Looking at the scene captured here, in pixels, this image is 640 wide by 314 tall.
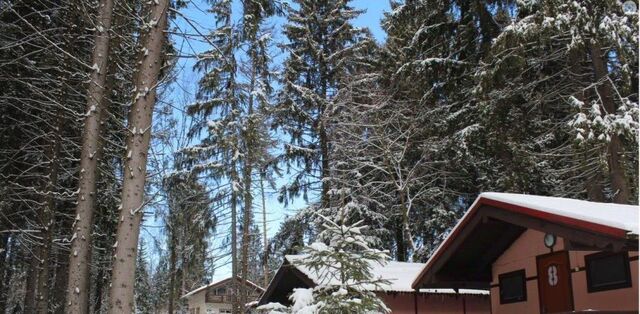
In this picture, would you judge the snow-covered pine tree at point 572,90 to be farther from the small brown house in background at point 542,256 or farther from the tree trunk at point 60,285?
the tree trunk at point 60,285

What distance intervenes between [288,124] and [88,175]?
679 inches

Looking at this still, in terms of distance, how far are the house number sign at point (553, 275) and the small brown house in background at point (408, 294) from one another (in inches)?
195

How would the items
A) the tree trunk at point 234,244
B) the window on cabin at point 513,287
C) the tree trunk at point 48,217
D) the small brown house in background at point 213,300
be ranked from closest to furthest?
the window on cabin at point 513,287 → the tree trunk at point 48,217 → the tree trunk at point 234,244 → the small brown house in background at point 213,300

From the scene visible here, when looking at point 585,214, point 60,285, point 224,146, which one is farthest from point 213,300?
point 585,214

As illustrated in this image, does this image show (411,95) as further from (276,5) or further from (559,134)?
(276,5)

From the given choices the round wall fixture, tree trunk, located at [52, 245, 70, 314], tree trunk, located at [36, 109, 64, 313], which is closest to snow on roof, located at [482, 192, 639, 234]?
the round wall fixture

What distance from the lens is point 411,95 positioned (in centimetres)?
2208

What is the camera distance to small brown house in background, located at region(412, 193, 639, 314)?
801 cm

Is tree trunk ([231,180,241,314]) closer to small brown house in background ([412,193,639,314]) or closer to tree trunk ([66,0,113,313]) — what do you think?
small brown house in background ([412,193,639,314])

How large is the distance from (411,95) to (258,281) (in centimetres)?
2952

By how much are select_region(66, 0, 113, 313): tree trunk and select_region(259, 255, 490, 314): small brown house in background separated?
6.99m

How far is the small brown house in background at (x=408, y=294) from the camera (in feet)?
50.3

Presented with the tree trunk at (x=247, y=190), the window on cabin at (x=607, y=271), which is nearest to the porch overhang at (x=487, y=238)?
the window on cabin at (x=607, y=271)

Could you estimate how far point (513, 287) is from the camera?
11.2m
